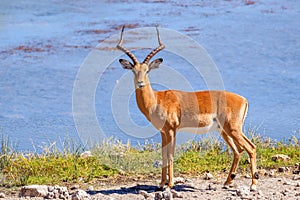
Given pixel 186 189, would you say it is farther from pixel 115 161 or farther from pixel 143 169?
pixel 115 161

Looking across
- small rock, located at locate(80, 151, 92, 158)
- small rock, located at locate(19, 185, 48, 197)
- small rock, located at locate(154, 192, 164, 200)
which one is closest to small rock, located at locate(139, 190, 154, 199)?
small rock, located at locate(154, 192, 164, 200)

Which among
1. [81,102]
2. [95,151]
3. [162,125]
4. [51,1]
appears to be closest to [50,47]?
[81,102]

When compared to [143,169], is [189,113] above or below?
above

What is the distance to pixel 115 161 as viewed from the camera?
385 inches

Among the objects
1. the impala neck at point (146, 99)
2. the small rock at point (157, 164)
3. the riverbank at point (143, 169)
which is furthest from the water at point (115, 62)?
the impala neck at point (146, 99)

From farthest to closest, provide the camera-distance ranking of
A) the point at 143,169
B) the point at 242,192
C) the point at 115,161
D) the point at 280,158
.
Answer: the point at 280,158, the point at 115,161, the point at 143,169, the point at 242,192

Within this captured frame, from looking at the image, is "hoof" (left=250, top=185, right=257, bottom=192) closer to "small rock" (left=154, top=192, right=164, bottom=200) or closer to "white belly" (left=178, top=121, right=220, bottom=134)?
"white belly" (left=178, top=121, right=220, bottom=134)

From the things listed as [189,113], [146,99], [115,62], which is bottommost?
[115,62]

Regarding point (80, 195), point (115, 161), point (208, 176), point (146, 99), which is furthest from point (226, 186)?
point (80, 195)

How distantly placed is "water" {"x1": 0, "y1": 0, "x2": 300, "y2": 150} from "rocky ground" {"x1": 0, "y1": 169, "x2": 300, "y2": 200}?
2.47 metres

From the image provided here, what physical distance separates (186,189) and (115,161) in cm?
138

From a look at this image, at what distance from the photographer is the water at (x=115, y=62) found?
13.0 m

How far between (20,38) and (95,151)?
356 inches

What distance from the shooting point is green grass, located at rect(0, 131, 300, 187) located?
9297mm
